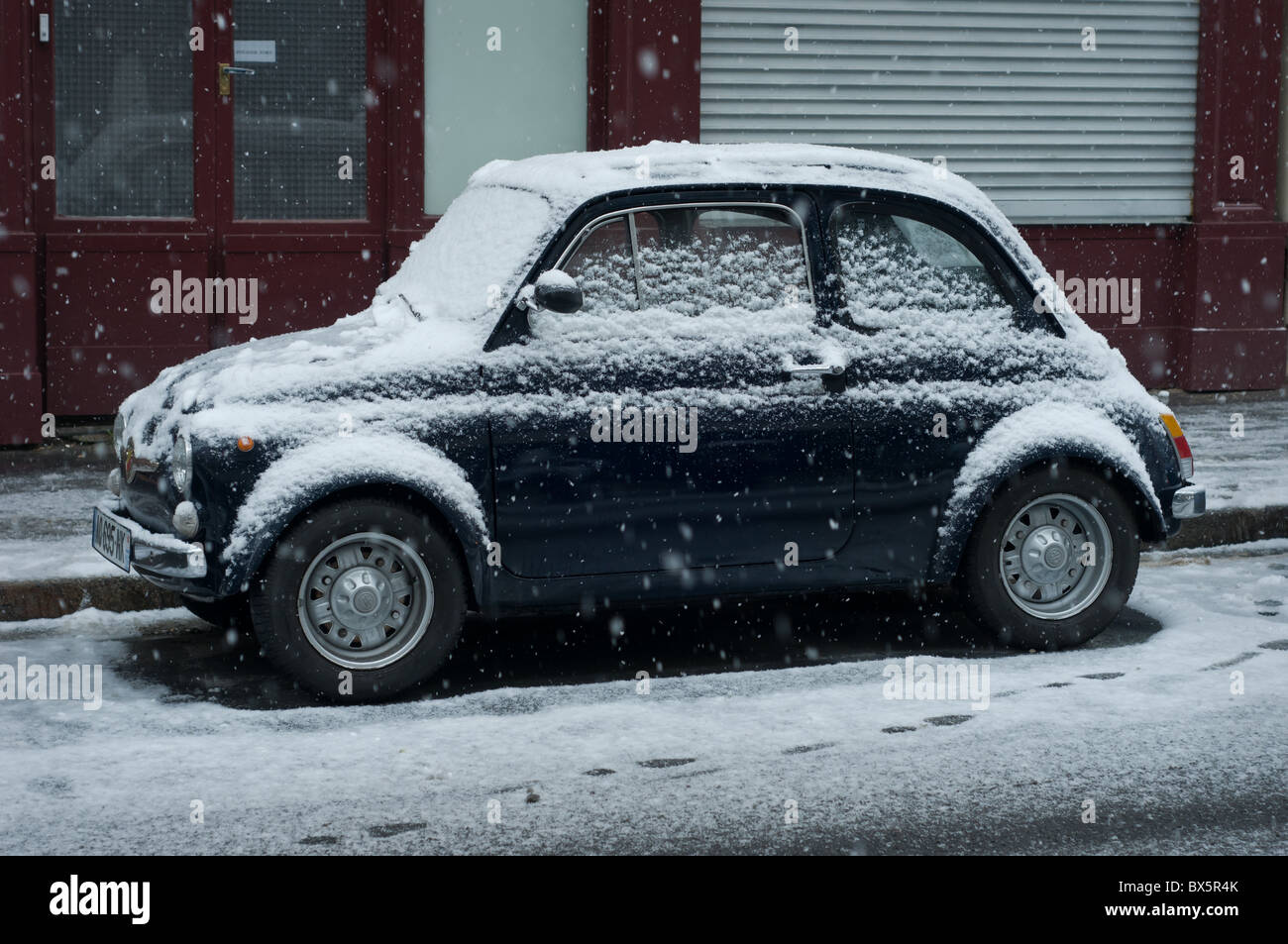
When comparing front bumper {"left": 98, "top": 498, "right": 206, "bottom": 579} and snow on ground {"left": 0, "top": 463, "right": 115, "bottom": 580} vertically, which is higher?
front bumper {"left": 98, "top": 498, "right": 206, "bottom": 579}

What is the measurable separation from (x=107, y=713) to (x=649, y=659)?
198 cm

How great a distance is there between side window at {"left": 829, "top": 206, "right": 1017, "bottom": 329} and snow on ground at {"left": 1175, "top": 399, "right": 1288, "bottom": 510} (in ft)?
8.93

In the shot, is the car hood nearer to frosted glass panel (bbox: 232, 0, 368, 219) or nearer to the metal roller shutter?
frosted glass panel (bbox: 232, 0, 368, 219)

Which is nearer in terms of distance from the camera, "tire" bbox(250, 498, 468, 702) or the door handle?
"tire" bbox(250, 498, 468, 702)

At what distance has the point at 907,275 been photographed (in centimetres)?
722

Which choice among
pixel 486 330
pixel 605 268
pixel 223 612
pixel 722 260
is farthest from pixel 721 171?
pixel 223 612

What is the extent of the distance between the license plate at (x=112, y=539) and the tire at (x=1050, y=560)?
301cm

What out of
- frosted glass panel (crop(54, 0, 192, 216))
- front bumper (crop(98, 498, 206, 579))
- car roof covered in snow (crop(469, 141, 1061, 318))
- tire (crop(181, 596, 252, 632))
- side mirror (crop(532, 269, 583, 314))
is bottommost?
tire (crop(181, 596, 252, 632))

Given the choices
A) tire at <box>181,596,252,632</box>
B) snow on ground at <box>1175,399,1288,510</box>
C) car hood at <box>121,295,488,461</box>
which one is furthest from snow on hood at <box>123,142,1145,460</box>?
snow on ground at <box>1175,399,1288,510</box>

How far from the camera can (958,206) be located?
7.30 m

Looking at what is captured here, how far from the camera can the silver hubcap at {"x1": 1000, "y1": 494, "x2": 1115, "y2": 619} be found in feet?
24.0

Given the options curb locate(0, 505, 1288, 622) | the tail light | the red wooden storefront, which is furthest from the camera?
the red wooden storefront

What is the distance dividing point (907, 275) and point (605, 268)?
1155 mm
